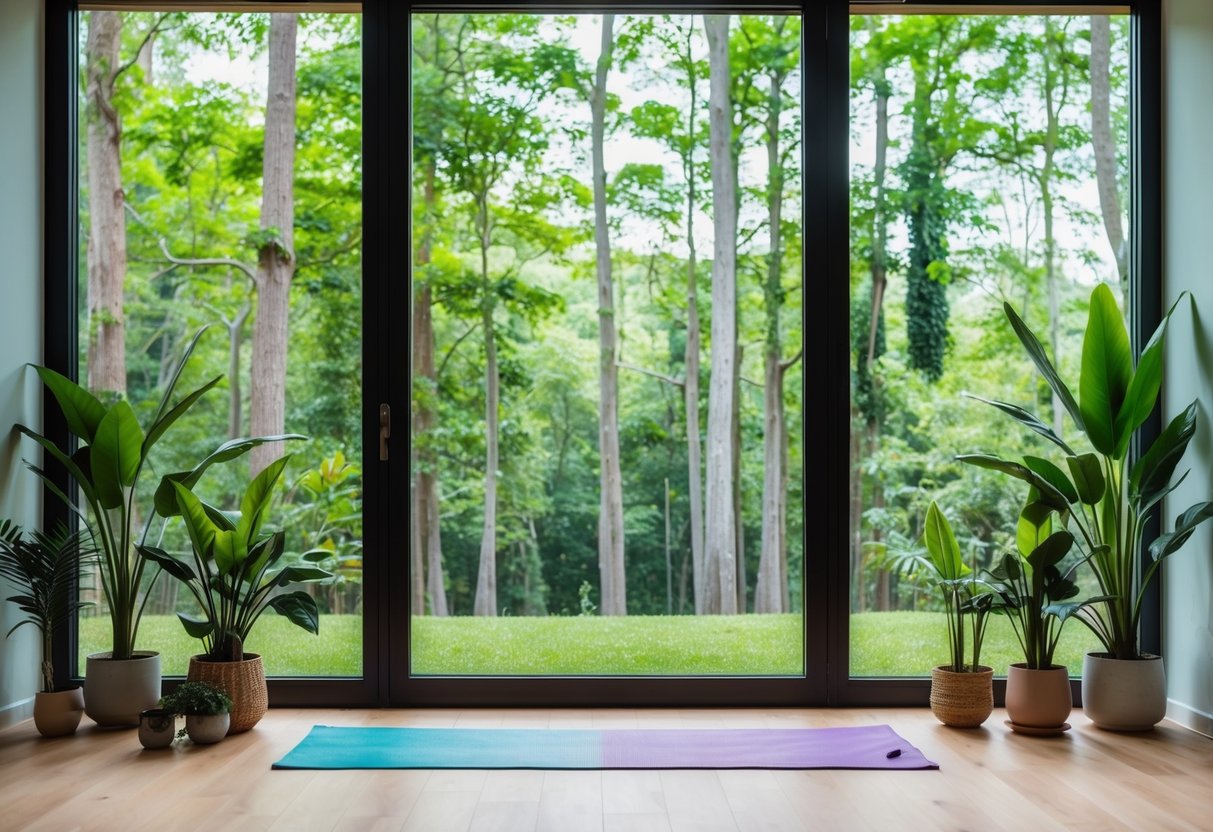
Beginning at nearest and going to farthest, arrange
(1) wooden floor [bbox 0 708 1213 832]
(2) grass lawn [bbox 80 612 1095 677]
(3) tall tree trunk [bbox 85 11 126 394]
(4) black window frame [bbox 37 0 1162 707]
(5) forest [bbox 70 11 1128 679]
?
(1) wooden floor [bbox 0 708 1213 832] < (4) black window frame [bbox 37 0 1162 707] < (2) grass lawn [bbox 80 612 1095 677] < (5) forest [bbox 70 11 1128 679] < (3) tall tree trunk [bbox 85 11 126 394]

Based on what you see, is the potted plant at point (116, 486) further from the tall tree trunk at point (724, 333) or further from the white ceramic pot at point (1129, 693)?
the tall tree trunk at point (724, 333)

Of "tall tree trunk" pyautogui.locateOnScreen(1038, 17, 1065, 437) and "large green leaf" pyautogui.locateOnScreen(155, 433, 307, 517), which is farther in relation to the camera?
"tall tree trunk" pyautogui.locateOnScreen(1038, 17, 1065, 437)

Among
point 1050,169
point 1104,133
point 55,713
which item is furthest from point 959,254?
point 55,713

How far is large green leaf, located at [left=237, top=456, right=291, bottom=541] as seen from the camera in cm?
337

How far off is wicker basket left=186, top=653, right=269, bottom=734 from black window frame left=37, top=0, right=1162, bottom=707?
35cm

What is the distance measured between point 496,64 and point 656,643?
11.7ft

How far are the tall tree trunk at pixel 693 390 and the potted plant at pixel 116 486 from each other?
3.26 metres

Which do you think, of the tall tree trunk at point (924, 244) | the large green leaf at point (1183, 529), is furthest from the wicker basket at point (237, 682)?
the tall tree trunk at point (924, 244)

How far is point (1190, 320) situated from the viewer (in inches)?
140

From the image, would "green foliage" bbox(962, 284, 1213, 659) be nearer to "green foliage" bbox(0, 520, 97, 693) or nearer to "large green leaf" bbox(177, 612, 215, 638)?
"large green leaf" bbox(177, 612, 215, 638)

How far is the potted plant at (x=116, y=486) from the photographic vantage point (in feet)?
11.0

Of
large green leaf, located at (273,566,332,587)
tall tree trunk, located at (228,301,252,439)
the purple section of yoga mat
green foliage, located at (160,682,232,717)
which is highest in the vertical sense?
tall tree trunk, located at (228,301,252,439)

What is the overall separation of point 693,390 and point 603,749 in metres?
3.58

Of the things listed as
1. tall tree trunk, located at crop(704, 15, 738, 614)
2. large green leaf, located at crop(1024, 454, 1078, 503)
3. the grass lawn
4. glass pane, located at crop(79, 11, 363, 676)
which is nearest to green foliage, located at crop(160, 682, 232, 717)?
the grass lawn
